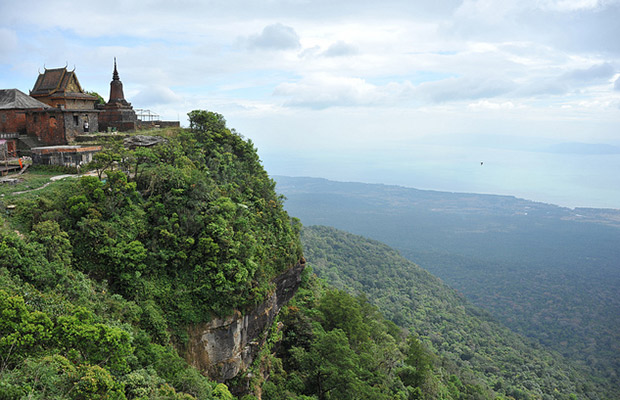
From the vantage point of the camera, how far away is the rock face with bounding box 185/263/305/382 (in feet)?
66.3

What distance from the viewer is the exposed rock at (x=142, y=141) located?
3219cm

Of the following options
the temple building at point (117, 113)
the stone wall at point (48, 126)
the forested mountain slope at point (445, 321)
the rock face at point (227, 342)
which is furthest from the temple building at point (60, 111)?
the forested mountain slope at point (445, 321)

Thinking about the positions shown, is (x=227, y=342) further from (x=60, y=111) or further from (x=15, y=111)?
(x=15, y=111)

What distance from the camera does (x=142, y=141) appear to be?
32.6 metres

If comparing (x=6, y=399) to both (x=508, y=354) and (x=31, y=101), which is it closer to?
(x=31, y=101)

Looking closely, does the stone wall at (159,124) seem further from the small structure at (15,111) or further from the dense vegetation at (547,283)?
the dense vegetation at (547,283)

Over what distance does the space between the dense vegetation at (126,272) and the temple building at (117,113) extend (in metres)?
12.9

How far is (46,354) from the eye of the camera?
12047 millimetres

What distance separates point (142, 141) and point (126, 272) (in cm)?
1616

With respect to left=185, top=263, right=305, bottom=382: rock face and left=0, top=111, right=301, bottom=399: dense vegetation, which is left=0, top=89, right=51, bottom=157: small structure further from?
left=185, top=263, right=305, bottom=382: rock face

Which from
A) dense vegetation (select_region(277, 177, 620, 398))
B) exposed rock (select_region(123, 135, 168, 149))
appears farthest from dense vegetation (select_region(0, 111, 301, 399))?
dense vegetation (select_region(277, 177, 620, 398))

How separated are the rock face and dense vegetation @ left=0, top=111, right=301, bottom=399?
71 centimetres

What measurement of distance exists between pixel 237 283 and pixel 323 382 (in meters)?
9.84

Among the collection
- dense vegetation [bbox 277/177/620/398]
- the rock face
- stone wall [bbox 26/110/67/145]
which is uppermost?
stone wall [bbox 26/110/67/145]
